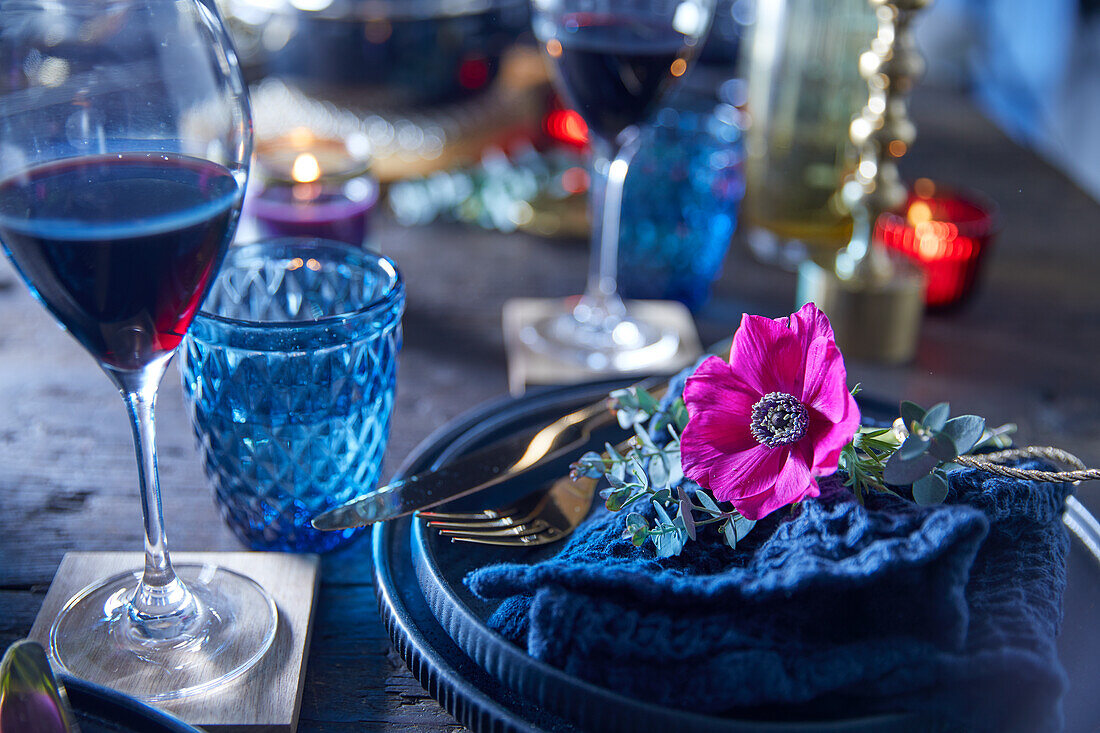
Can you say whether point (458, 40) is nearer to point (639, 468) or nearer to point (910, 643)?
point (639, 468)

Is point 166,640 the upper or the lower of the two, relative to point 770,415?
lower

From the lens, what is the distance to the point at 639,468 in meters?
0.39

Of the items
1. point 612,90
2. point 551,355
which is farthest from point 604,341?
point 612,90

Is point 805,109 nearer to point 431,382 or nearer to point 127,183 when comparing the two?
point 431,382

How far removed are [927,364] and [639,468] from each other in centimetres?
40

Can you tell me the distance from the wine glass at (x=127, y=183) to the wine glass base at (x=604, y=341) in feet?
1.13

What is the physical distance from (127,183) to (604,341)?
414 millimetres

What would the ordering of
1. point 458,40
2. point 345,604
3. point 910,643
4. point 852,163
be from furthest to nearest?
1. point 458,40
2. point 852,163
3. point 345,604
4. point 910,643

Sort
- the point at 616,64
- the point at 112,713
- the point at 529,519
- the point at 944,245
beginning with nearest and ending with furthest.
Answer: the point at 112,713
the point at 529,519
the point at 616,64
the point at 944,245

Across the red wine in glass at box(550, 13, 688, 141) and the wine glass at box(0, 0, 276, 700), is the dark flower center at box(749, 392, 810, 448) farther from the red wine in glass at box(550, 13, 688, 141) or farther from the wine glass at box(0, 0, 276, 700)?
the red wine in glass at box(550, 13, 688, 141)

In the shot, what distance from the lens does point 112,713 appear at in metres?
0.31

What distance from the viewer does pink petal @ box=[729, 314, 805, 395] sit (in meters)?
0.38

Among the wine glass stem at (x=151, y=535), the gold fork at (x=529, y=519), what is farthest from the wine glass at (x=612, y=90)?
the wine glass stem at (x=151, y=535)

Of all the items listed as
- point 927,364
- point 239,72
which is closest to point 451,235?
point 927,364
